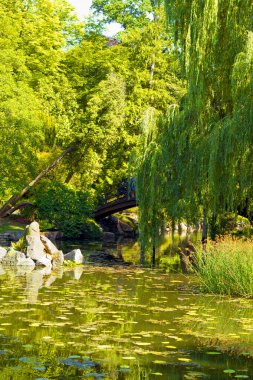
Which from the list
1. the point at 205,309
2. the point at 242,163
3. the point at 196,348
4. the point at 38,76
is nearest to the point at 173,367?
the point at 196,348

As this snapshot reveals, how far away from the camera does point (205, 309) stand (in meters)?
10.6

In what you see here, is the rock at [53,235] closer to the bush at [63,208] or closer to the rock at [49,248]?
the bush at [63,208]

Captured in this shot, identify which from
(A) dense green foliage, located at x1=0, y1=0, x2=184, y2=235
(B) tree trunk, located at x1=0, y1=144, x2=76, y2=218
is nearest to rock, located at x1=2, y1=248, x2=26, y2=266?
(A) dense green foliage, located at x1=0, y1=0, x2=184, y2=235

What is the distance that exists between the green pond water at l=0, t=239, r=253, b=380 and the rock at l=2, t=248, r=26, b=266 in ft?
11.8

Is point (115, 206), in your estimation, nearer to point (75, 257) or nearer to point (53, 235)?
point (53, 235)

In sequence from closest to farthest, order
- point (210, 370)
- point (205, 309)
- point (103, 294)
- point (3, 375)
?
point (3, 375), point (210, 370), point (205, 309), point (103, 294)

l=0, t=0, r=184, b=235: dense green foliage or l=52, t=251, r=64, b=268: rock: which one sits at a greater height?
l=0, t=0, r=184, b=235: dense green foliage

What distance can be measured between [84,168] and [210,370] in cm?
2571

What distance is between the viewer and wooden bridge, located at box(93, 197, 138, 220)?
33.4 meters

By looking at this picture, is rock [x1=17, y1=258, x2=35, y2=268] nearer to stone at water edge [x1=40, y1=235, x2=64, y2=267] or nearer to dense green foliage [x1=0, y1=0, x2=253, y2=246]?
stone at water edge [x1=40, y1=235, x2=64, y2=267]

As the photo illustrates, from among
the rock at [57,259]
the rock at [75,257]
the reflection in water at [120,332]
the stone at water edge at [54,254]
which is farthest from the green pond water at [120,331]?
the rock at [75,257]

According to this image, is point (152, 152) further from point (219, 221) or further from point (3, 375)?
point (3, 375)

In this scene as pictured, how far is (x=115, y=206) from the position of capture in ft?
112

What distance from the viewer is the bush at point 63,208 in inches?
1230
